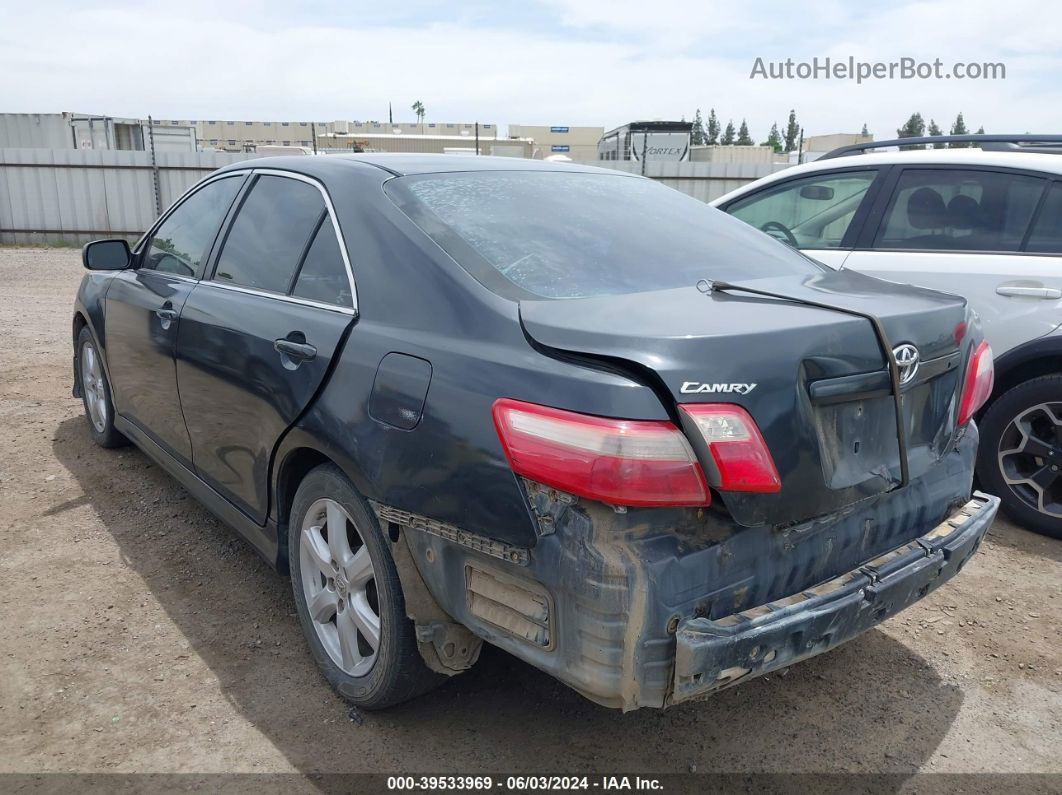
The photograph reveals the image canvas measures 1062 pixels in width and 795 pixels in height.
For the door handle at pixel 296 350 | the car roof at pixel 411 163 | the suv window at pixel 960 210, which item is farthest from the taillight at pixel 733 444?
the suv window at pixel 960 210

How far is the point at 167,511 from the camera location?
418 centimetres

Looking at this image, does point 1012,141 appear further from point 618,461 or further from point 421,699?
point 421,699

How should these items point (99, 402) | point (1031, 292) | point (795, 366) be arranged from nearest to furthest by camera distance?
point (795, 366) → point (1031, 292) → point (99, 402)

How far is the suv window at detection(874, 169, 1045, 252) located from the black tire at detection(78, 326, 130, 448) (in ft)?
14.2

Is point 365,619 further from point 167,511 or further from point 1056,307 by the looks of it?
point 1056,307

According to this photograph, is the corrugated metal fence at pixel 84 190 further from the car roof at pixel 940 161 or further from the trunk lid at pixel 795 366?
the trunk lid at pixel 795 366

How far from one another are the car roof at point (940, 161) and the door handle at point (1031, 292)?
1.92 ft

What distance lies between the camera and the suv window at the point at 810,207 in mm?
4676

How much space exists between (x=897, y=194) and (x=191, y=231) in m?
3.56

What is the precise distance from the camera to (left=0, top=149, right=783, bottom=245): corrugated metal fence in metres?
17.9

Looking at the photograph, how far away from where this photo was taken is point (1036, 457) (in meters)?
4.02

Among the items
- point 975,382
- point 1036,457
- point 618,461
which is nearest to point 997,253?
point 1036,457

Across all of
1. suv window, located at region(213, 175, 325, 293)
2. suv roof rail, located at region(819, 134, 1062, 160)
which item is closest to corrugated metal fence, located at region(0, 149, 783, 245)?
suv roof rail, located at region(819, 134, 1062, 160)

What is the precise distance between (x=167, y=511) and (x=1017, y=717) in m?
3.70
